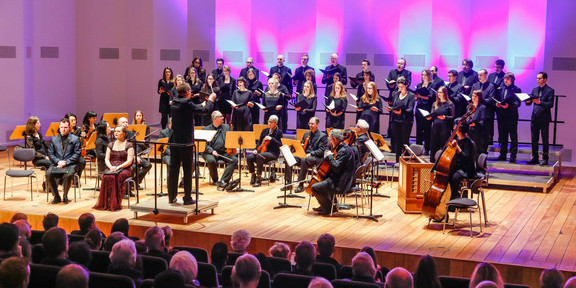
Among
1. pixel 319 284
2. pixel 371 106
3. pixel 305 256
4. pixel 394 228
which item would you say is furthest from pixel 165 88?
pixel 319 284

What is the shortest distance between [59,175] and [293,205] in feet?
11.1

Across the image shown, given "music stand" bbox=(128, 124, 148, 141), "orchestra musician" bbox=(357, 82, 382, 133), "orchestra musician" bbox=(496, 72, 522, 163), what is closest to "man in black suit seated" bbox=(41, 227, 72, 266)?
"music stand" bbox=(128, 124, 148, 141)

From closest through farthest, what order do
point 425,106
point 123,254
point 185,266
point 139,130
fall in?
point 185,266
point 123,254
point 139,130
point 425,106

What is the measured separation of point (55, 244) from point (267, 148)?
637 centimetres

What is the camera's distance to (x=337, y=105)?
11922 mm

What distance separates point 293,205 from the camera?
9.53 metres

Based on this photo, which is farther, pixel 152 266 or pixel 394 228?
pixel 394 228

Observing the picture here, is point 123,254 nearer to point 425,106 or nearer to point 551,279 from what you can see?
point 551,279

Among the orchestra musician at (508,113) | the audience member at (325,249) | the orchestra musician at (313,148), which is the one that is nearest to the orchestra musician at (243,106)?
the orchestra musician at (313,148)

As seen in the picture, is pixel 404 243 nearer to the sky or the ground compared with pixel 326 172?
nearer to the ground

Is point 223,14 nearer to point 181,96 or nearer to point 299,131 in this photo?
point 299,131

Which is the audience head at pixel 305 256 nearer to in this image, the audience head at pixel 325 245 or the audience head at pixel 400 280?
the audience head at pixel 325 245

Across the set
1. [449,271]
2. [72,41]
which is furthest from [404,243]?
[72,41]

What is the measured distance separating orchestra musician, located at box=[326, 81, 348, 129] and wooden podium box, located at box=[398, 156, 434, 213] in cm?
298
